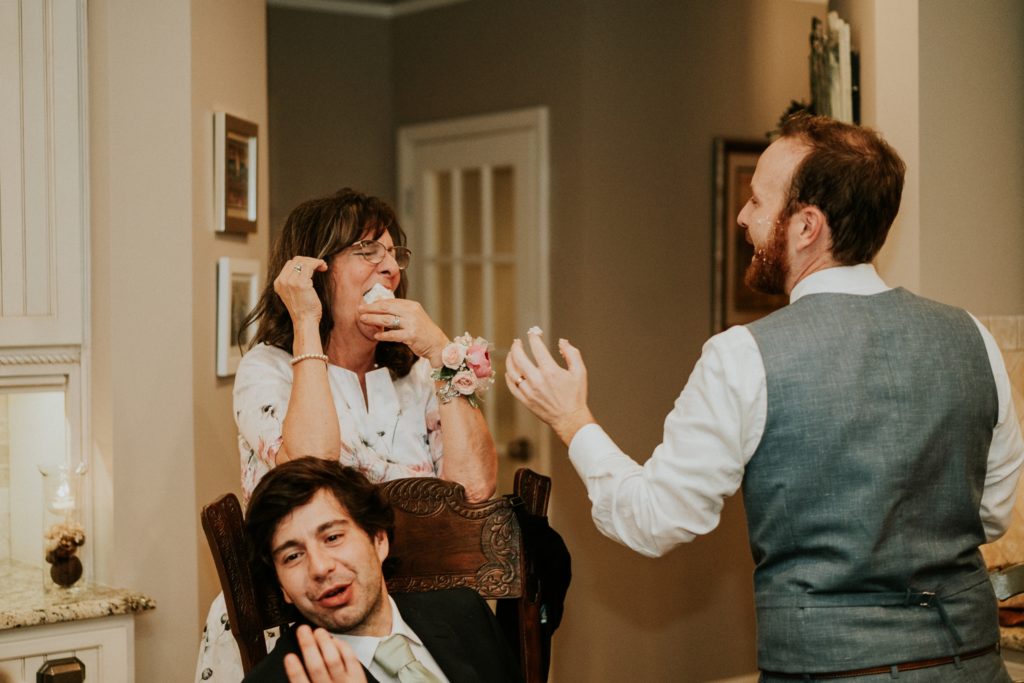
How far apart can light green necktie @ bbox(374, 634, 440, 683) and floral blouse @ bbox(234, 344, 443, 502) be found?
0.41m

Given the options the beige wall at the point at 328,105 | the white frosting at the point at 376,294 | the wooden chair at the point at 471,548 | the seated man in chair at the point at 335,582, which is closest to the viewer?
the seated man in chair at the point at 335,582

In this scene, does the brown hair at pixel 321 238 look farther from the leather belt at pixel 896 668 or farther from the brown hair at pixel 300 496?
the leather belt at pixel 896 668

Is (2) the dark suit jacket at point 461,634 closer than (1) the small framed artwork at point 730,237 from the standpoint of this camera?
Yes

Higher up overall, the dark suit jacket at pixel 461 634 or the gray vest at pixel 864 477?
the gray vest at pixel 864 477

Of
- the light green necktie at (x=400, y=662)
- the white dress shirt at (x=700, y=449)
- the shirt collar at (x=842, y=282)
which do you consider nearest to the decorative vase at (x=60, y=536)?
the light green necktie at (x=400, y=662)

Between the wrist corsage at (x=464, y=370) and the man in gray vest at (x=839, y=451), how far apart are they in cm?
43

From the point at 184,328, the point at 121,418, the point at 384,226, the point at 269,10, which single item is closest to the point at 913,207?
the point at 384,226

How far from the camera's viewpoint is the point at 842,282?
5.48 feet

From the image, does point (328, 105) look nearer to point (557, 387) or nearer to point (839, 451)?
point (557, 387)

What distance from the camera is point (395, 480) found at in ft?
6.53

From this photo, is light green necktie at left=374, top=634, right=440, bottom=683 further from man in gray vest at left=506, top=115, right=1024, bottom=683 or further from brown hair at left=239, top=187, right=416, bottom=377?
brown hair at left=239, top=187, right=416, bottom=377

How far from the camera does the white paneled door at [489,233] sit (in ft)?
14.4

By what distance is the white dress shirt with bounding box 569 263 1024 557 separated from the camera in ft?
5.18

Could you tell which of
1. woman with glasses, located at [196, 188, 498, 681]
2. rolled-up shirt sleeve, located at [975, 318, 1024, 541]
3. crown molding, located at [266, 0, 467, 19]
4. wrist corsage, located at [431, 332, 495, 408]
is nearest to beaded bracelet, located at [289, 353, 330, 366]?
woman with glasses, located at [196, 188, 498, 681]
